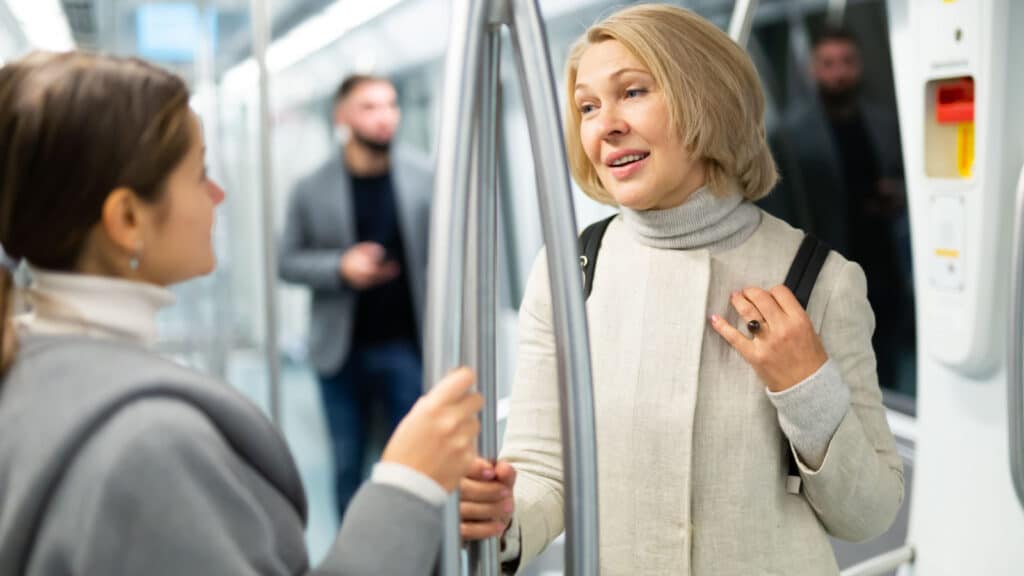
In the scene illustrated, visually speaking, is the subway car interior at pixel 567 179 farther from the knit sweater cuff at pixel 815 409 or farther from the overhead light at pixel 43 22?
the knit sweater cuff at pixel 815 409

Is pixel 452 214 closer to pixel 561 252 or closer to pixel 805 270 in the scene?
pixel 561 252

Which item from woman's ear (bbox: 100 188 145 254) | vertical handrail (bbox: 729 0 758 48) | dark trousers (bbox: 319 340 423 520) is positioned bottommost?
dark trousers (bbox: 319 340 423 520)

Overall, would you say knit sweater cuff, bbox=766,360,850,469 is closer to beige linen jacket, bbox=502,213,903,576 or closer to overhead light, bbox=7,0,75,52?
beige linen jacket, bbox=502,213,903,576

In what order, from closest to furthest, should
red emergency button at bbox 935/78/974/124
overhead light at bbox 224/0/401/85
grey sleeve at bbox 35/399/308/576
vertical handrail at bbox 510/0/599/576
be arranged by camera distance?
grey sleeve at bbox 35/399/308/576 < vertical handrail at bbox 510/0/599/576 < red emergency button at bbox 935/78/974/124 < overhead light at bbox 224/0/401/85

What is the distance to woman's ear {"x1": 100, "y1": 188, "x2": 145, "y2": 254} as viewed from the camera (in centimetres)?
97

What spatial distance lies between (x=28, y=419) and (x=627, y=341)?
0.68 meters

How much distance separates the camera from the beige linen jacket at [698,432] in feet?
4.18

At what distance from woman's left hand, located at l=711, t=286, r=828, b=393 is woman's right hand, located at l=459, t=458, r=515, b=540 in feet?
0.97

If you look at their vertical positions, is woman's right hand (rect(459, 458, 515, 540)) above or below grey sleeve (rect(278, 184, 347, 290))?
below

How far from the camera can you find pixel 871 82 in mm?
3945

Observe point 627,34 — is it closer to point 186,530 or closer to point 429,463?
point 429,463

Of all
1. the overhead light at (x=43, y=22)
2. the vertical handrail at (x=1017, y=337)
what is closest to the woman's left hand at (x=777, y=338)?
the vertical handrail at (x=1017, y=337)

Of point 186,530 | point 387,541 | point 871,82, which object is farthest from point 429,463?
point 871,82

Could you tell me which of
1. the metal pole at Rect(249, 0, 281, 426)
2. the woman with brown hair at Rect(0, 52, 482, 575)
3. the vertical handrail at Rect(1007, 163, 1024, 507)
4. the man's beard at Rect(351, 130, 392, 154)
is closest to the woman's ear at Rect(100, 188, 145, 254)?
the woman with brown hair at Rect(0, 52, 482, 575)
